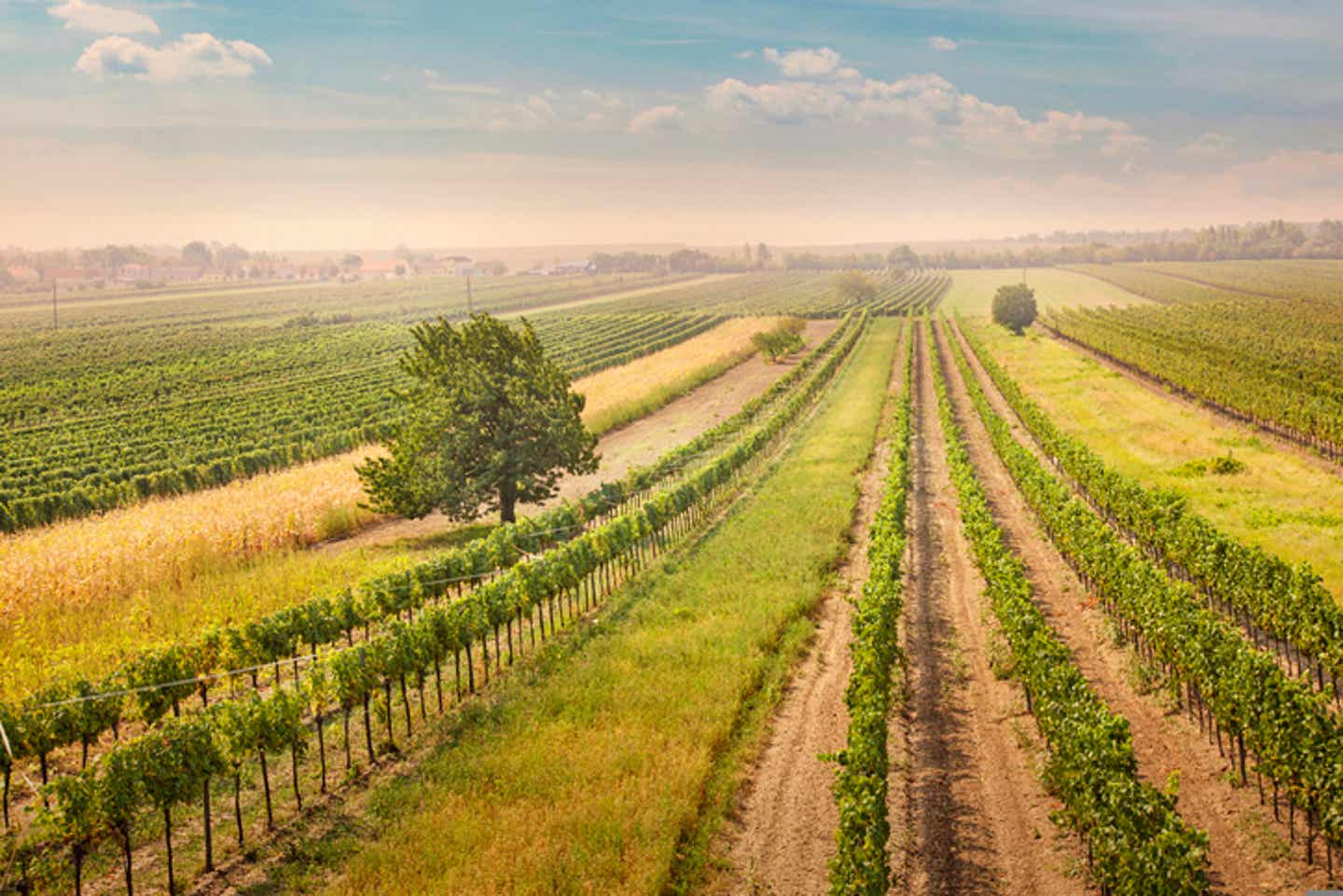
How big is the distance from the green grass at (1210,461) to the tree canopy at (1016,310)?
118 feet

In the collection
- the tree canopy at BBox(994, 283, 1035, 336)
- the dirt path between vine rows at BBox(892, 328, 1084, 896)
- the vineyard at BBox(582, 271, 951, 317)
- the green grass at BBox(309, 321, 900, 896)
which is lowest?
the dirt path between vine rows at BBox(892, 328, 1084, 896)

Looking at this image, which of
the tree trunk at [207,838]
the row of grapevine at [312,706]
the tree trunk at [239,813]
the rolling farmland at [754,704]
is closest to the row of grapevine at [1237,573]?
the rolling farmland at [754,704]

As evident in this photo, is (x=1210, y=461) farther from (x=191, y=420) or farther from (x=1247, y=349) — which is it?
(x=191, y=420)

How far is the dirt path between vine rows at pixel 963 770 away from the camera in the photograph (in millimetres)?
14477

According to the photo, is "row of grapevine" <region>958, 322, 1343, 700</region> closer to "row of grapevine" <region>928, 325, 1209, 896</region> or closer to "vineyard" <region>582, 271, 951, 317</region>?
"row of grapevine" <region>928, 325, 1209, 896</region>

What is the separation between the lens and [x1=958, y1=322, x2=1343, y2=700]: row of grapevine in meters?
21.0

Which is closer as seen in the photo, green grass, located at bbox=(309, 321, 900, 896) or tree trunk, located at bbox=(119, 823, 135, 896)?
tree trunk, located at bbox=(119, 823, 135, 896)

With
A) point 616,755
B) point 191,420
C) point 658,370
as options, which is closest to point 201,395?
point 191,420

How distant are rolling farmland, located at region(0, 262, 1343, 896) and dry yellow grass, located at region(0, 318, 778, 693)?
0.59 m

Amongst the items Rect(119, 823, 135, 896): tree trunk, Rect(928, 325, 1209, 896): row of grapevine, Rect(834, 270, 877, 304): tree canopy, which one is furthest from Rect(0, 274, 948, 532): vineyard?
Rect(928, 325, 1209, 896): row of grapevine

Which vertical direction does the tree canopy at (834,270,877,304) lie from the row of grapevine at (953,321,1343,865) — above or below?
above

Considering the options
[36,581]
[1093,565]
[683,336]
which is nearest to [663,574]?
[1093,565]

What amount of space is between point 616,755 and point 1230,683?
11939 mm

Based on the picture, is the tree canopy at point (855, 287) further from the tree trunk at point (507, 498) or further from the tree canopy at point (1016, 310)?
the tree trunk at point (507, 498)
